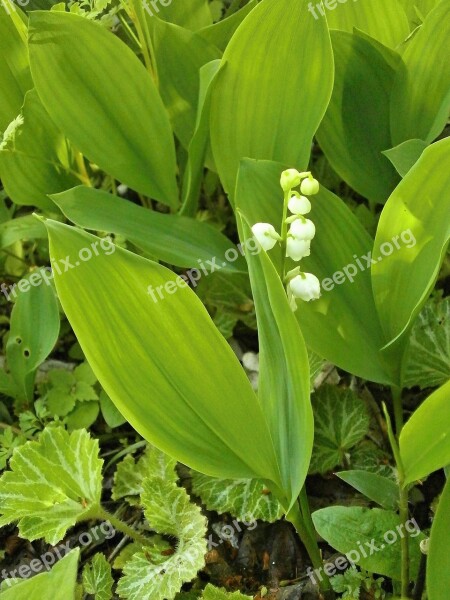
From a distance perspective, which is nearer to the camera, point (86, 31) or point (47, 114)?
point (86, 31)

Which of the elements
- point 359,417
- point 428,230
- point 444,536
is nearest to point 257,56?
point 428,230

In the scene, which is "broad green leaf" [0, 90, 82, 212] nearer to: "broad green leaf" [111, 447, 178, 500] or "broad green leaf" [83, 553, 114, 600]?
"broad green leaf" [111, 447, 178, 500]

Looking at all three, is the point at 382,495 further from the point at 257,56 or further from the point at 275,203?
the point at 257,56

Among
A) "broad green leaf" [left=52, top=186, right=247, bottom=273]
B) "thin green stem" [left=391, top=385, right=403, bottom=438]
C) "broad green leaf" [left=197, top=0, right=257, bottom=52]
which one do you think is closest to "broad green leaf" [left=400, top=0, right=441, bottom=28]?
"broad green leaf" [left=197, top=0, right=257, bottom=52]

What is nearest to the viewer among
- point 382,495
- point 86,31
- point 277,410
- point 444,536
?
point 444,536

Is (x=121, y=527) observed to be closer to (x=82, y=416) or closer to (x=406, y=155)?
(x=82, y=416)

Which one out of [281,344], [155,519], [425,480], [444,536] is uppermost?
[281,344]
